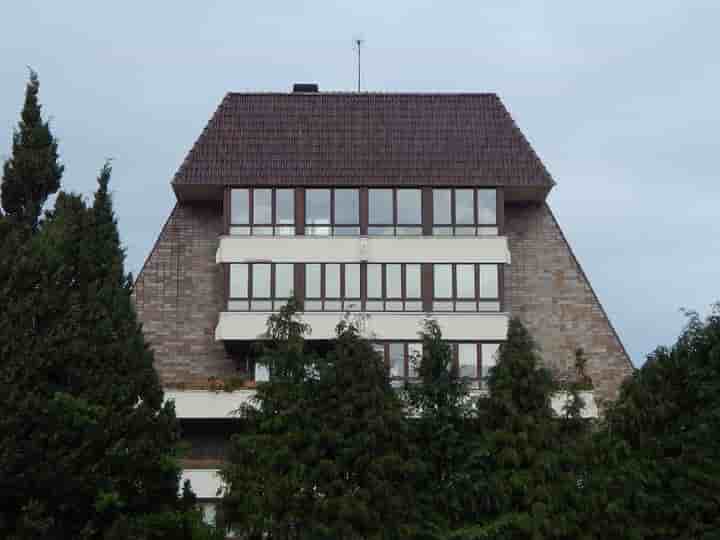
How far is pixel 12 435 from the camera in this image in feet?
120

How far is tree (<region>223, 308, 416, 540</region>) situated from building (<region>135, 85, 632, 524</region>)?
1044cm

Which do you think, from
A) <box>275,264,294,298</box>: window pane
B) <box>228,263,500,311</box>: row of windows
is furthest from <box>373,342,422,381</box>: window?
<box>275,264,294,298</box>: window pane

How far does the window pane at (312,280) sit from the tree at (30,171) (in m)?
16.2

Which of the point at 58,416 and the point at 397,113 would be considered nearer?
the point at 58,416

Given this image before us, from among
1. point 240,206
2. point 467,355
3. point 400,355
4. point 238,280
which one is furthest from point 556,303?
point 240,206

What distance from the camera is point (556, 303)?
192 feet

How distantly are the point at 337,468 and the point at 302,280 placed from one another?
1517 cm

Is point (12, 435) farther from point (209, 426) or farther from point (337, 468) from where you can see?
point (209, 426)

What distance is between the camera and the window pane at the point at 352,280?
55500 mm

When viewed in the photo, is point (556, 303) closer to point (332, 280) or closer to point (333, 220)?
point (332, 280)

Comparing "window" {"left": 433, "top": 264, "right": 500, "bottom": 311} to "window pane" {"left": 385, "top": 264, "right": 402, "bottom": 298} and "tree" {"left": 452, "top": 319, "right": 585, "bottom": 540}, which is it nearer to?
"window pane" {"left": 385, "top": 264, "right": 402, "bottom": 298}

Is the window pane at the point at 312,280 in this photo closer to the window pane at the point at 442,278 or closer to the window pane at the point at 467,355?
the window pane at the point at 442,278

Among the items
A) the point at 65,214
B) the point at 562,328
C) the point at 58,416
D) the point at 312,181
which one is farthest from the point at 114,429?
the point at 562,328

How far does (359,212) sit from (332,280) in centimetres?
287
